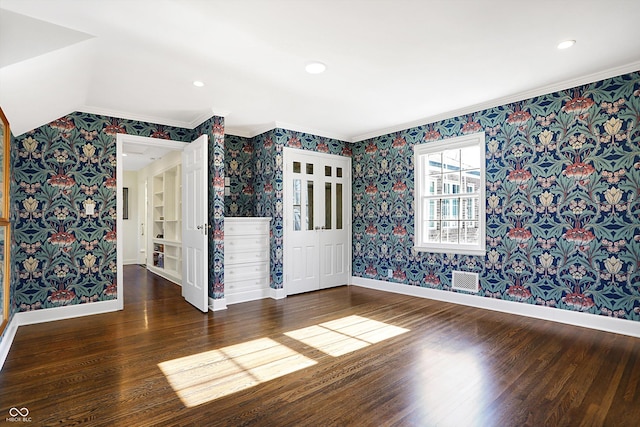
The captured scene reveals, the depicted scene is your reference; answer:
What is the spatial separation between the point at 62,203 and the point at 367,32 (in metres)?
3.87

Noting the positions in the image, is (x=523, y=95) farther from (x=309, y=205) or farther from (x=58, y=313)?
(x=58, y=313)

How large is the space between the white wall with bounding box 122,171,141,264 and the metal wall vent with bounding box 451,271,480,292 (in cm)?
777

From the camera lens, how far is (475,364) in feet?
8.70

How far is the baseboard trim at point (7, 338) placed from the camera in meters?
2.75

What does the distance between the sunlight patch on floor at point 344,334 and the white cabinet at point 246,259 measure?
5.04 feet

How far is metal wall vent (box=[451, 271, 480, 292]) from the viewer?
14.4 feet

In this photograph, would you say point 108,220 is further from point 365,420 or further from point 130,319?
point 365,420

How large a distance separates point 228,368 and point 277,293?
2.35 m

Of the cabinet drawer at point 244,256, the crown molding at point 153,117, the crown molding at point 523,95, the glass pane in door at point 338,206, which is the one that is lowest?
the cabinet drawer at point 244,256

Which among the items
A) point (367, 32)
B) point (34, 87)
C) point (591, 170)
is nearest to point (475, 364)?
point (591, 170)

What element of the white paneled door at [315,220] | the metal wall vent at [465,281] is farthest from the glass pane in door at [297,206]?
the metal wall vent at [465,281]

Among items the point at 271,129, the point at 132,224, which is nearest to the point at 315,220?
the point at 271,129

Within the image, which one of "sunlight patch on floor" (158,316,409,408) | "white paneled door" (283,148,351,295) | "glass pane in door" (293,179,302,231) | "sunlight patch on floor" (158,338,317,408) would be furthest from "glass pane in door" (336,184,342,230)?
"sunlight patch on floor" (158,338,317,408)

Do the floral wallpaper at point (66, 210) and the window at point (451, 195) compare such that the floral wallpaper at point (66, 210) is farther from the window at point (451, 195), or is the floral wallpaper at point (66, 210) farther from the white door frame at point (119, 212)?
the window at point (451, 195)
